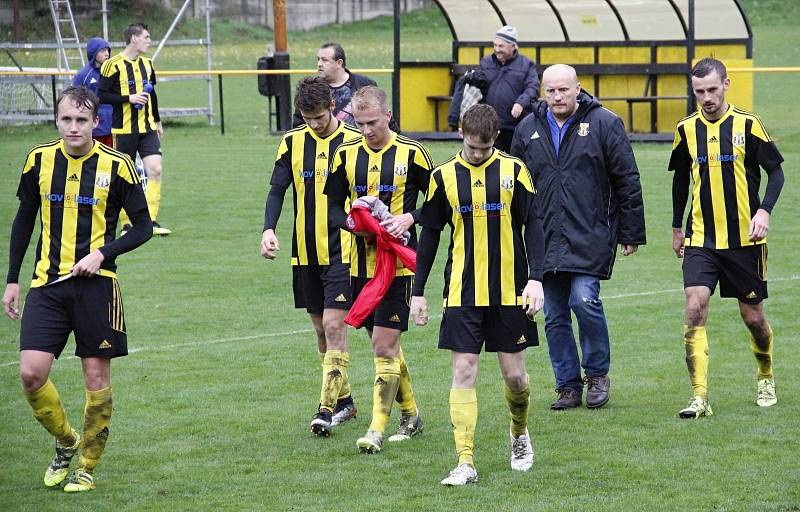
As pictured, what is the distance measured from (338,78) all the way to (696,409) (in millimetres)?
2995

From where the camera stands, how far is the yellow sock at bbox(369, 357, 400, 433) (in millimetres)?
7230

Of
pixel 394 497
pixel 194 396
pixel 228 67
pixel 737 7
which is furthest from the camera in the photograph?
pixel 228 67

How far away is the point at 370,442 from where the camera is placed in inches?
282

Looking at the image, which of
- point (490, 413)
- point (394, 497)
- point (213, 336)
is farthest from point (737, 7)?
point (394, 497)

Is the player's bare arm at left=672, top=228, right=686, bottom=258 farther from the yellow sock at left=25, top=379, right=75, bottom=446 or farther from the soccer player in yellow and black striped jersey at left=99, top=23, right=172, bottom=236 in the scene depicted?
the soccer player in yellow and black striped jersey at left=99, top=23, right=172, bottom=236

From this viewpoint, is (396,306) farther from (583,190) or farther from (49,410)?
(49,410)

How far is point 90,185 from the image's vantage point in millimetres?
6500

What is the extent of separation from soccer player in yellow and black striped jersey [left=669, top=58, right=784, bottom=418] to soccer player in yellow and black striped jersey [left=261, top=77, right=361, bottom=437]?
6.53ft

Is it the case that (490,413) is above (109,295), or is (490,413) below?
below

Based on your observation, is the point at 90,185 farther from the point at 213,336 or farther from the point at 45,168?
the point at 213,336

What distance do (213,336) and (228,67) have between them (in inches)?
1342

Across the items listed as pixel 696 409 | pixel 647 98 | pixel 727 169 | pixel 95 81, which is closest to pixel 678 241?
pixel 727 169

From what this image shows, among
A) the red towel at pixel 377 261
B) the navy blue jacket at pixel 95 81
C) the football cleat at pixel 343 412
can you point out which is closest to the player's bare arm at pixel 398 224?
the red towel at pixel 377 261

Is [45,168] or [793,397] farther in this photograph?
[793,397]
